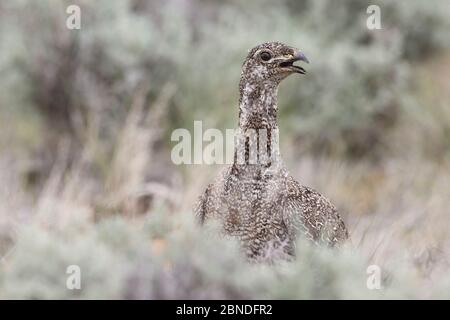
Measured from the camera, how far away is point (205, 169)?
311 inches

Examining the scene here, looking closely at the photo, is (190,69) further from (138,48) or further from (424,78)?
(424,78)

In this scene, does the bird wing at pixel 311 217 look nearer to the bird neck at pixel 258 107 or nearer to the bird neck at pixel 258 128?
the bird neck at pixel 258 128

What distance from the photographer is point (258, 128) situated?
4.36m

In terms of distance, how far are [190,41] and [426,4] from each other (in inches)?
111

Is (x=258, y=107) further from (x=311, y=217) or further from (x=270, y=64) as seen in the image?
(x=311, y=217)

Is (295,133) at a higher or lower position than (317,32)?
lower

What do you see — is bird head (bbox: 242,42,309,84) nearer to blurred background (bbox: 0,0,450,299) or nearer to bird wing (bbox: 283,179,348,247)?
bird wing (bbox: 283,179,348,247)

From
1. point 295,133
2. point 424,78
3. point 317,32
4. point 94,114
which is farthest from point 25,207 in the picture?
point 424,78

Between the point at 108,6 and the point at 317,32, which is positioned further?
the point at 317,32

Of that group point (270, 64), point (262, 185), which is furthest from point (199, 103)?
point (262, 185)

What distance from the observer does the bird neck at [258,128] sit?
4.34 meters

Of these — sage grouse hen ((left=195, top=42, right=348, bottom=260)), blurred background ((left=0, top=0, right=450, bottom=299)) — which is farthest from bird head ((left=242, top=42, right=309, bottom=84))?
blurred background ((left=0, top=0, right=450, bottom=299))

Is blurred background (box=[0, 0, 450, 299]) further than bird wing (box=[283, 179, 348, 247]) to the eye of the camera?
Yes

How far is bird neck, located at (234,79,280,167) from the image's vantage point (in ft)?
14.3
